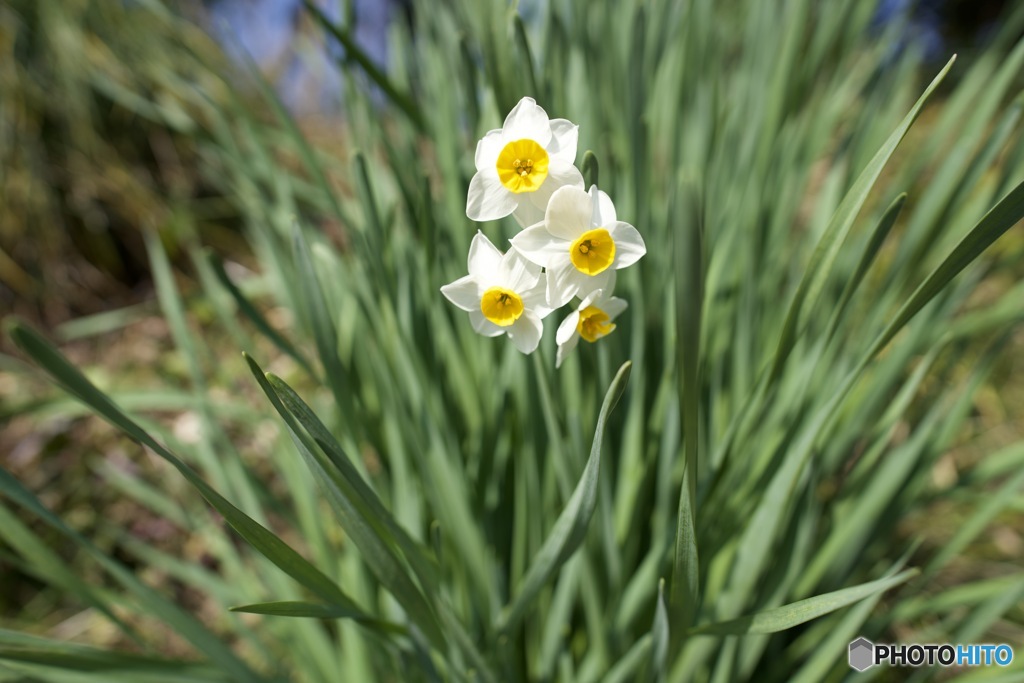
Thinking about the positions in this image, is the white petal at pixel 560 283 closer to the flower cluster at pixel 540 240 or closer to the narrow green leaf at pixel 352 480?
the flower cluster at pixel 540 240

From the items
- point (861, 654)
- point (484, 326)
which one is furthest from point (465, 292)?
point (861, 654)

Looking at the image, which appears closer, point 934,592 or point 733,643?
point 733,643

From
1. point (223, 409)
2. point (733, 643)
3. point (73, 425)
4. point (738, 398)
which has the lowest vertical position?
point (733, 643)

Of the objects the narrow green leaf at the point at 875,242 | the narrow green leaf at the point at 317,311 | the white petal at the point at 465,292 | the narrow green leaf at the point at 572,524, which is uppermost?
the narrow green leaf at the point at 317,311

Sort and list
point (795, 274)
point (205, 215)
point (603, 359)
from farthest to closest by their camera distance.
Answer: point (205, 215) < point (795, 274) < point (603, 359)

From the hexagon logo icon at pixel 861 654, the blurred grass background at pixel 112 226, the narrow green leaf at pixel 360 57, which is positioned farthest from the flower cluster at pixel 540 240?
the blurred grass background at pixel 112 226

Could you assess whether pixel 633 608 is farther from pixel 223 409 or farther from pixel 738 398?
pixel 223 409

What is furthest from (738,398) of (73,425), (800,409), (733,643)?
(73,425)

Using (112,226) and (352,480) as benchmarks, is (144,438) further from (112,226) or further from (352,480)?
(112,226)

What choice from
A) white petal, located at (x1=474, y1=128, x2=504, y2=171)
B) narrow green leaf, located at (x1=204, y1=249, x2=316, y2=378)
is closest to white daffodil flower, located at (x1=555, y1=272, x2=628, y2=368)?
white petal, located at (x1=474, y1=128, x2=504, y2=171)
